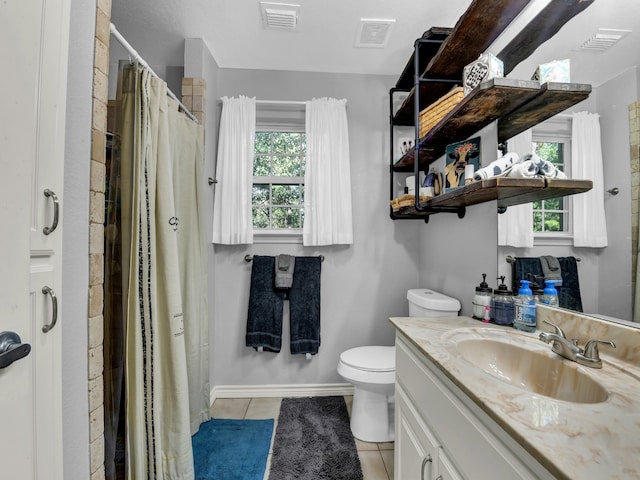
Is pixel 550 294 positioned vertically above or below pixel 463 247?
below

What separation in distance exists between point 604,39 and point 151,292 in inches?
74.4

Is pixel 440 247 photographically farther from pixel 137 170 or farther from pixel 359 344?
pixel 137 170

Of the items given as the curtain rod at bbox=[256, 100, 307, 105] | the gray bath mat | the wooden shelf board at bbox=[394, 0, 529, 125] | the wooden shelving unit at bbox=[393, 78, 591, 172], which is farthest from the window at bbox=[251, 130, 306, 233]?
the gray bath mat

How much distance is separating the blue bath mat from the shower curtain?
0.65 feet

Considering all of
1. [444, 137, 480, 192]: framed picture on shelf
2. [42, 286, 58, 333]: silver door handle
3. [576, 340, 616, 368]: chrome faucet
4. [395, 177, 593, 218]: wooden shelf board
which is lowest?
[576, 340, 616, 368]: chrome faucet

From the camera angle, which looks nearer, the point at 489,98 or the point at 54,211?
the point at 54,211

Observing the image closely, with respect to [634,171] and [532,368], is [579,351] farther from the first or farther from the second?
[634,171]

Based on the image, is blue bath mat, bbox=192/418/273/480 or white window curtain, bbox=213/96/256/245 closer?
blue bath mat, bbox=192/418/273/480

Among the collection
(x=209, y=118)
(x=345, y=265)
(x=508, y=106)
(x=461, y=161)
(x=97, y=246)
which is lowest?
(x=345, y=265)

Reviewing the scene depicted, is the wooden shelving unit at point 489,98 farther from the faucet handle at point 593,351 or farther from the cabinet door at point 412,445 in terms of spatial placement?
the cabinet door at point 412,445

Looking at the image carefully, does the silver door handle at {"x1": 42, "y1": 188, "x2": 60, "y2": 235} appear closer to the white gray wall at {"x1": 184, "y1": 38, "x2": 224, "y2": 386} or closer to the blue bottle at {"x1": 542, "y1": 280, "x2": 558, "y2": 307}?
the white gray wall at {"x1": 184, "y1": 38, "x2": 224, "y2": 386}

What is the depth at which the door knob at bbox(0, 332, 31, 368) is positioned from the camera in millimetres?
539

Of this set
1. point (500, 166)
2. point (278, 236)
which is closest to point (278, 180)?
point (278, 236)

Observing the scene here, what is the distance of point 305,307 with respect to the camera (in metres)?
2.04
